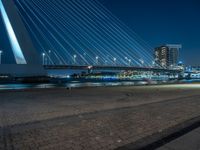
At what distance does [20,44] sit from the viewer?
25.7 m

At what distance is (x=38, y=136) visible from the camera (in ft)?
14.3

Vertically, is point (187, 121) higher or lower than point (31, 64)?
lower

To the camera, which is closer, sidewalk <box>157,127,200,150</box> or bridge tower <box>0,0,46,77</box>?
sidewalk <box>157,127,200,150</box>

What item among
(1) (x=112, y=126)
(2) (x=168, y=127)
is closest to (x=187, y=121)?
(2) (x=168, y=127)

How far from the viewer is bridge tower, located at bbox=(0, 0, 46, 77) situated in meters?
24.8

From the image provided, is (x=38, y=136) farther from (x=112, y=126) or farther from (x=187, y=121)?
(x=187, y=121)

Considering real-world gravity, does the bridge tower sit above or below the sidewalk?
above

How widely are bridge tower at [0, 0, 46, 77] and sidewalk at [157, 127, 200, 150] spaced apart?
73.9 ft

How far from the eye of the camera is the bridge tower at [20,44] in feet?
81.4

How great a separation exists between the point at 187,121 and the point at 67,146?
309 centimetres

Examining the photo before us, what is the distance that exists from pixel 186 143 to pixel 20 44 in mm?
23267

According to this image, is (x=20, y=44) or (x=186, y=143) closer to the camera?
(x=186, y=143)

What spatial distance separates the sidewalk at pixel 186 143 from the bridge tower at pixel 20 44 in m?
22.5

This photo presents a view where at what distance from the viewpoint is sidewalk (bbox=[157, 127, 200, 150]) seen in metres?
3.97
